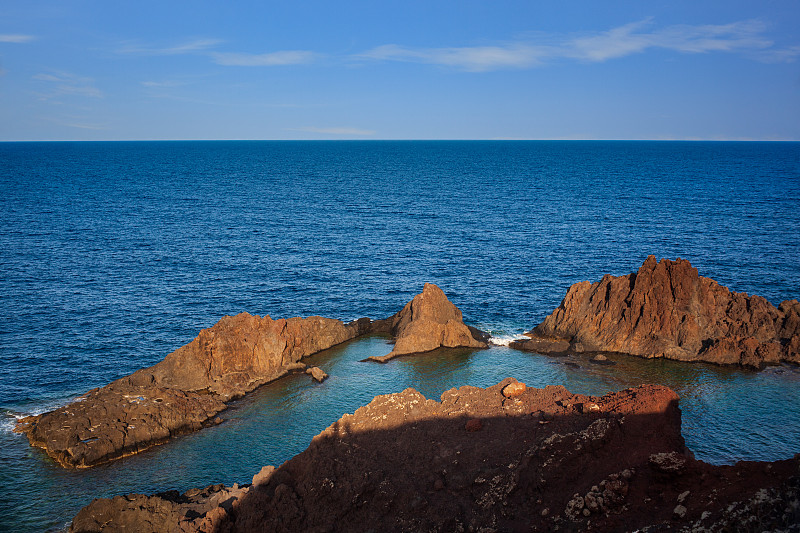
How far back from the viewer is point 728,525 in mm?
17578

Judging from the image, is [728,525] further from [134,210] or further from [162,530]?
[134,210]

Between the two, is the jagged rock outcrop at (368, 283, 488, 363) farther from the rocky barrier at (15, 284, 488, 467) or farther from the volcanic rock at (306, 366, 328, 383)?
the volcanic rock at (306, 366, 328, 383)

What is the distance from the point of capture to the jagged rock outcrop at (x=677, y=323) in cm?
5647

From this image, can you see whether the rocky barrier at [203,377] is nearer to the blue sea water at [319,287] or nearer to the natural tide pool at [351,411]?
the natural tide pool at [351,411]

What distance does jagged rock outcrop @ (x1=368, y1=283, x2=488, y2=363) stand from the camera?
61594 millimetres

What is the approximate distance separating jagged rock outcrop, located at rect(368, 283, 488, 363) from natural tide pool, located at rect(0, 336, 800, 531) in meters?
1.16

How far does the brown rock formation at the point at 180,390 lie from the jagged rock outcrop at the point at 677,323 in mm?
24756

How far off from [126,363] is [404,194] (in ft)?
423

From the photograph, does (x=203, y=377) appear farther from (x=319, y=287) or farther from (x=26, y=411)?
(x=319, y=287)

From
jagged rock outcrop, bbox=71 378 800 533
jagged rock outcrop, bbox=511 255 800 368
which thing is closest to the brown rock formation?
jagged rock outcrop, bbox=71 378 800 533

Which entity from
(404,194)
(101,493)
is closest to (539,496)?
(101,493)

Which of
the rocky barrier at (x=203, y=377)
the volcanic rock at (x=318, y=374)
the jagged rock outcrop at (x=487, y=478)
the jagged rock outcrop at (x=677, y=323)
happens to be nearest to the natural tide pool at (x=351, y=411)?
the volcanic rock at (x=318, y=374)

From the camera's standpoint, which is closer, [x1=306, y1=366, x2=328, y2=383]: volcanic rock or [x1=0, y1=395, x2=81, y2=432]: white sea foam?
[x1=0, y1=395, x2=81, y2=432]: white sea foam

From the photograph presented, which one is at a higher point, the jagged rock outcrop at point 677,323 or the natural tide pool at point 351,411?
the jagged rock outcrop at point 677,323
